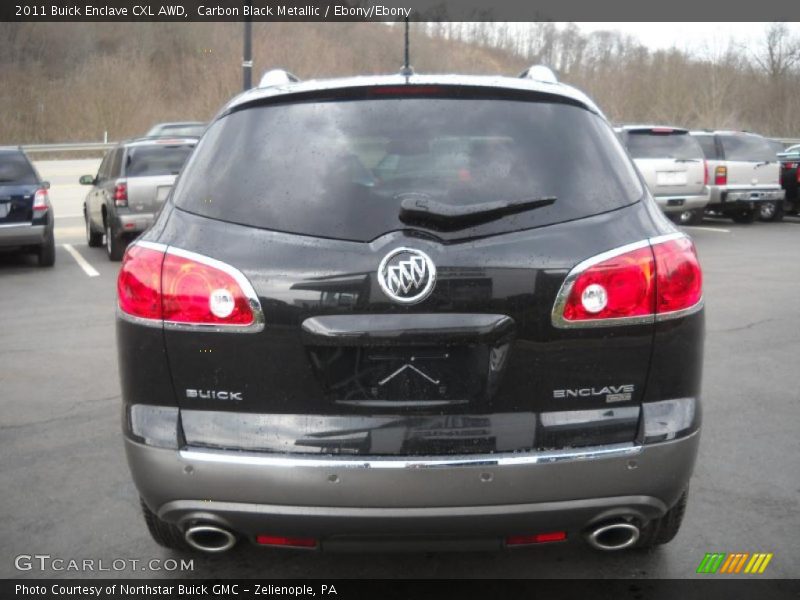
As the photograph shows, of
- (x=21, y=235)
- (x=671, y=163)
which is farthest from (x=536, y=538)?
(x=671, y=163)

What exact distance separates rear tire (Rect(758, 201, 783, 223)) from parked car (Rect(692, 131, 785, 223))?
4cm

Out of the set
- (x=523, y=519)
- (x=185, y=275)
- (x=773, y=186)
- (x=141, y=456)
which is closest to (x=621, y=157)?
(x=523, y=519)

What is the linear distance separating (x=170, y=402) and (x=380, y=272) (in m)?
0.80

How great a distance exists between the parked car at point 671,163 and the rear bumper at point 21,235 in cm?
1010

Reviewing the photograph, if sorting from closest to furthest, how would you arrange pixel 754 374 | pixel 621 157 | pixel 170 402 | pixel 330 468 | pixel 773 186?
pixel 330 468 → pixel 170 402 → pixel 621 157 → pixel 754 374 → pixel 773 186

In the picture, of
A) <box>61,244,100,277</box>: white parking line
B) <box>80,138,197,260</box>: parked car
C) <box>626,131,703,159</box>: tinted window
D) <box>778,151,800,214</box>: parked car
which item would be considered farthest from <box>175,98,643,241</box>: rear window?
<box>778,151,800,214</box>: parked car

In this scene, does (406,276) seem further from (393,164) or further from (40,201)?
(40,201)

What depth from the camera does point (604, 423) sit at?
3.04 meters

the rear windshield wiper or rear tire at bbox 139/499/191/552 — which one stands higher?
the rear windshield wiper

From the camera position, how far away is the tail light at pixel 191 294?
3.04 m

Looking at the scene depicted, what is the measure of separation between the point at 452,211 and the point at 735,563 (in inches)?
76.1

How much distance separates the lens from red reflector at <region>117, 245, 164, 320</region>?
3.14m

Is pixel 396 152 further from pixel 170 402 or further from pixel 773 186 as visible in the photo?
pixel 773 186

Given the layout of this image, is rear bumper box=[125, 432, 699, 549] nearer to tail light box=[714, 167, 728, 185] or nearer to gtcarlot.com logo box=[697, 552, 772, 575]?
gtcarlot.com logo box=[697, 552, 772, 575]
